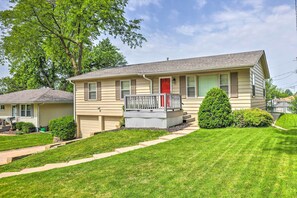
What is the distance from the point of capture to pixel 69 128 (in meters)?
14.7

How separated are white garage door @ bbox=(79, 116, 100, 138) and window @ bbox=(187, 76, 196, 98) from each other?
24.1 feet

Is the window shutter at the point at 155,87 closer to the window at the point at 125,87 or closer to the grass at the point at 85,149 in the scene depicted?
the window at the point at 125,87

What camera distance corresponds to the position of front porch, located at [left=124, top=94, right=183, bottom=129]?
10.3m

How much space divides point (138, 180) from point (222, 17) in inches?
566

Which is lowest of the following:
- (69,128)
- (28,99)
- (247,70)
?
(69,128)

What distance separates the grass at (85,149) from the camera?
269 inches

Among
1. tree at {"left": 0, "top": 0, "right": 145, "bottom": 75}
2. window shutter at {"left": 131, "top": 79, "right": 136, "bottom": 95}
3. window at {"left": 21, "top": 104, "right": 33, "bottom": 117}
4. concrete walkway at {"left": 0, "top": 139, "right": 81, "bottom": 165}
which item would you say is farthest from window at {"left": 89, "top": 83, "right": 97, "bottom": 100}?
window at {"left": 21, "top": 104, "right": 33, "bottom": 117}

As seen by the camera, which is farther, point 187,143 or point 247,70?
point 247,70

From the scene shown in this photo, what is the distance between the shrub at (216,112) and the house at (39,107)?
15.2 m

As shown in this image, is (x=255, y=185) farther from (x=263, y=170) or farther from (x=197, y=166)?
(x=197, y=166)

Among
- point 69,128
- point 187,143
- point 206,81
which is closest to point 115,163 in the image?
point 187,143

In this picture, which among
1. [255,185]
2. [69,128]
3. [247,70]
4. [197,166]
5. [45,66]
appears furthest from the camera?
[45,66]

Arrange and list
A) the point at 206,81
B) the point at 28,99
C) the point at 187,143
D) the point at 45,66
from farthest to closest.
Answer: the point at 45,66 → the point at 28,99 → the point at 206,81 → the point at 187,143

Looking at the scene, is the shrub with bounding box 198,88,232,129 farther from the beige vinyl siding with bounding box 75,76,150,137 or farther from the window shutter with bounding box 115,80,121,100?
the window shutter with bounding box 115,80,121,100
